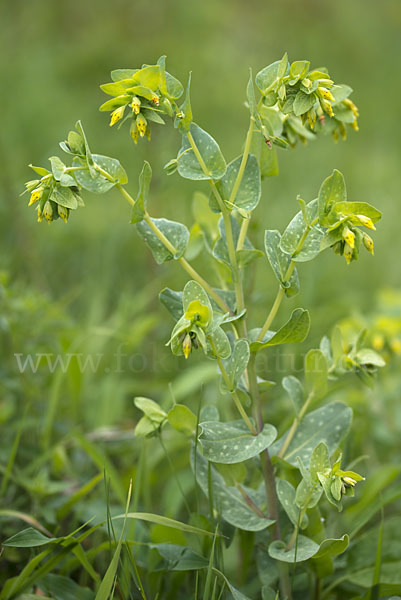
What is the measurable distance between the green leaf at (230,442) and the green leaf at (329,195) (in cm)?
37

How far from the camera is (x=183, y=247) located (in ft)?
3.26

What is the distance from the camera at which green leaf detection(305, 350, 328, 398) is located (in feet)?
3.37

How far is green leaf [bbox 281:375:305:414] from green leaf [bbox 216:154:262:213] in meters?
0.35

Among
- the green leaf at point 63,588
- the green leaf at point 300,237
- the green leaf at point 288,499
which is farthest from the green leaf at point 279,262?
the green leaf at point 63,588

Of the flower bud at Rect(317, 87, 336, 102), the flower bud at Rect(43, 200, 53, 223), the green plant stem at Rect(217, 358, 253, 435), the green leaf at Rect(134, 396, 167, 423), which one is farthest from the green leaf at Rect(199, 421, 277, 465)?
the flower bud at Rect(317, 87, 336, 102)

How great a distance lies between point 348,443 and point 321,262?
1057mm

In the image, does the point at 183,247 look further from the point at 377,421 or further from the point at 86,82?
the point at 86,82

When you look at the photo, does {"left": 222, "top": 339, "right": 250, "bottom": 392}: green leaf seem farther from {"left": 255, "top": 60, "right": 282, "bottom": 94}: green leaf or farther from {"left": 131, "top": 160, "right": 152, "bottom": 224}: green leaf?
{"left": 255, "top": 60, "right": 282, "bottom": 94}: green leaf

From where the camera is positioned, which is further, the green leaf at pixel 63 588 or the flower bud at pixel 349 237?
the green leaf at pixel 63 588

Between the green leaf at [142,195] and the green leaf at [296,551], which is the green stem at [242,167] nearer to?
the green leaf at [142,195]

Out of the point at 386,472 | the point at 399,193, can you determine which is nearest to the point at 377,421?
the point at 386,472

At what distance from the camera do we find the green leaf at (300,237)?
3.03 feet

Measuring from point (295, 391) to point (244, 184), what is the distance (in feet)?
1.37

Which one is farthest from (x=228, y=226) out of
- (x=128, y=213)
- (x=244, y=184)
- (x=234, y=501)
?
(x=128, y=213)
